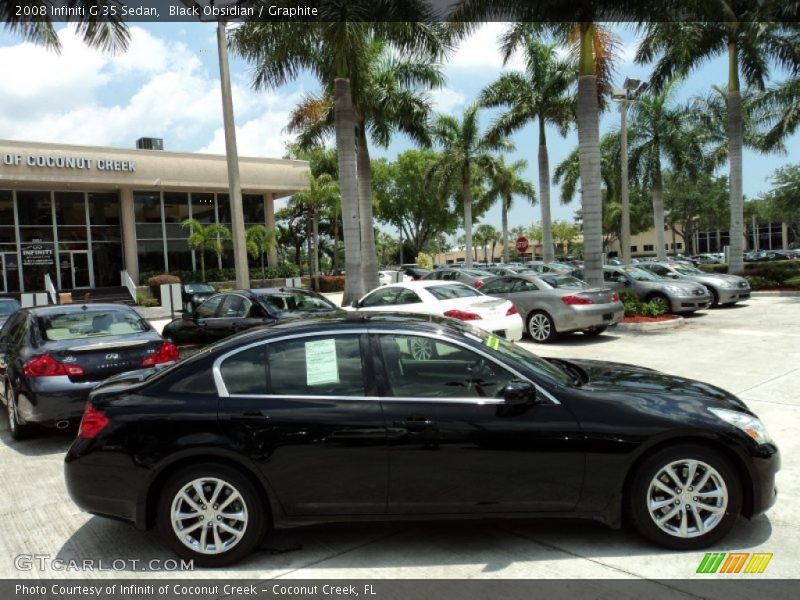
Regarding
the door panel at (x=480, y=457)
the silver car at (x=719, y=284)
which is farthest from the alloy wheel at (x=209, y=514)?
the silver car at (x=719, y=284)

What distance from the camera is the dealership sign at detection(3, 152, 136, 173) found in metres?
26.0

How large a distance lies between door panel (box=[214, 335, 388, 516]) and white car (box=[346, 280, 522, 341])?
6.25 metres

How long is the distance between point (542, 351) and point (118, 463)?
9.01 meters

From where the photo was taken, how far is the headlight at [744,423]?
12.3 ft

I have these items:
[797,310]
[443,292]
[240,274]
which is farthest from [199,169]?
[797,310]

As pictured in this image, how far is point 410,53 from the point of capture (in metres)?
16.5

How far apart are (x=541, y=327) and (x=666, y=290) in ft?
16.3

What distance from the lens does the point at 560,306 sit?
39.9 ft

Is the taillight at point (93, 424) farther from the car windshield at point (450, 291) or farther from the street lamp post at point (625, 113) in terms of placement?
the street lamp post at point (625, 113)

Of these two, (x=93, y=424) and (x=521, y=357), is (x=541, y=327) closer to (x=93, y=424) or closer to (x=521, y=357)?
(x=521, y=357)

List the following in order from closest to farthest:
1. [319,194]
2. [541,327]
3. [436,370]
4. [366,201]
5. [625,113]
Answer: [436,370] < [541,327] < [366,201] < [625,113] < [319,194]

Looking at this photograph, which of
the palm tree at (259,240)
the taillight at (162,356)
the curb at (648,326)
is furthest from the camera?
the palm tree at (259,240)

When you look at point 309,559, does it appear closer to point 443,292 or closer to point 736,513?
point 736,513

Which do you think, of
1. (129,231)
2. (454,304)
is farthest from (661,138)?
(129,231)
